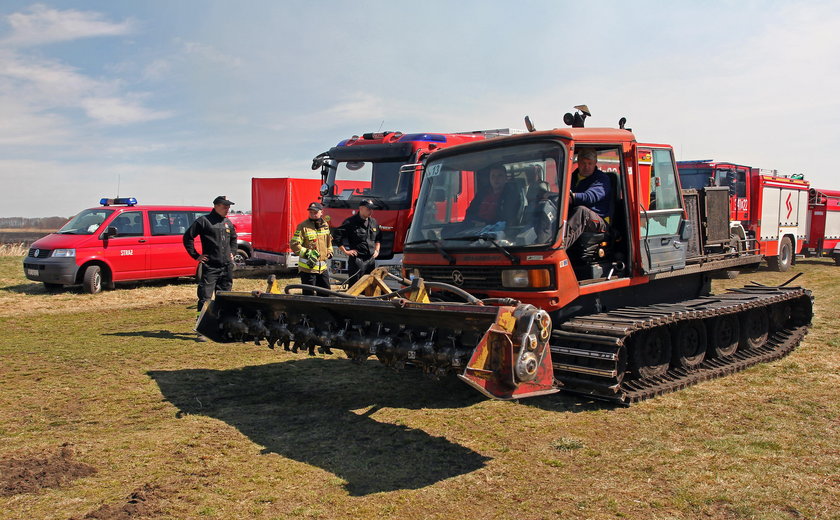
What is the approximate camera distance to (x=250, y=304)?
729 centimetres

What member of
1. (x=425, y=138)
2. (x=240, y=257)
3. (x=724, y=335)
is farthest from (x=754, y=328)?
(x=240, y=257)

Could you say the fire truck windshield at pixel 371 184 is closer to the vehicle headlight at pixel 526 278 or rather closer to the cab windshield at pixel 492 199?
the cab windshield at pixel 492 199

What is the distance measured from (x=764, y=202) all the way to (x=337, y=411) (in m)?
17.7

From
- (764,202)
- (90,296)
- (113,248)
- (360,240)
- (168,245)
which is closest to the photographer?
(360,240)

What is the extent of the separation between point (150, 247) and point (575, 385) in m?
12.6

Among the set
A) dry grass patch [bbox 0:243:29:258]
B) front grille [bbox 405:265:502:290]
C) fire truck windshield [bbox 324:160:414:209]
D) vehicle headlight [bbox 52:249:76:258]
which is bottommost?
dry grass patch [bbox 0:243:29:258]

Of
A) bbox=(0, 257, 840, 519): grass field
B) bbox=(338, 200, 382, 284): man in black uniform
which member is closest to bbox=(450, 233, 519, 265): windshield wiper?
bbox=(0, 257, 840, 519): grass field

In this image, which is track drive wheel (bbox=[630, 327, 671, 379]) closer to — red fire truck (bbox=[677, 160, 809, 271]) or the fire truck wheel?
red fire truck (bbox=[677, 160, 809, 271])

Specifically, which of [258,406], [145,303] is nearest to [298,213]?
[145,303]

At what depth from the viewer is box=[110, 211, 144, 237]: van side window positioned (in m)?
15.8

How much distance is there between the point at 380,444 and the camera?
5.59 metres

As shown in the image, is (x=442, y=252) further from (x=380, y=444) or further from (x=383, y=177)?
(x=383, y=177)

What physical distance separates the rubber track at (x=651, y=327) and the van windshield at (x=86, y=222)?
12607 millimetres

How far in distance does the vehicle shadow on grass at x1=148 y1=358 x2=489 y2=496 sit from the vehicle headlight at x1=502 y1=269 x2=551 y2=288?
4.42ft
